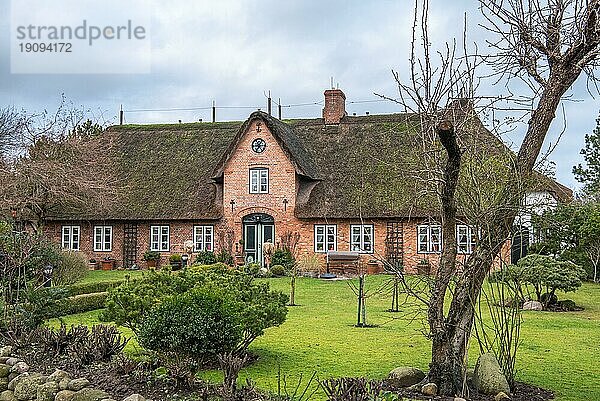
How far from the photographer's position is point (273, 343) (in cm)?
1331

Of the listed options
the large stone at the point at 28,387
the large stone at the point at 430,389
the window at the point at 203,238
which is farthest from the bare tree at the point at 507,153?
the window at the point at 203,238

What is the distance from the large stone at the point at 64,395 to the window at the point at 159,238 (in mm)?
25042

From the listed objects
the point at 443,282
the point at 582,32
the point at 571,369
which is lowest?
the point at 571,369

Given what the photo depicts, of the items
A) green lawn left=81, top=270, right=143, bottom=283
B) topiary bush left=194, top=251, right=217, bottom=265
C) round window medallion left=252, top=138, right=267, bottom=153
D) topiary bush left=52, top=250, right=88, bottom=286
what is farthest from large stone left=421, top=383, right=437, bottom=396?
round window medallion left=252, top=138, right=267, bottom=153

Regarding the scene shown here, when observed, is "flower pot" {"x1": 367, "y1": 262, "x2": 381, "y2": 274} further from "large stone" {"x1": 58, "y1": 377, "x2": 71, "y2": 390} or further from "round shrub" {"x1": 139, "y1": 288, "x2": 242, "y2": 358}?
"large stone" {"x1": 58, "y1": 377, "x2": 71, "y2": 390}

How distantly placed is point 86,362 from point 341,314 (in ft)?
28.6

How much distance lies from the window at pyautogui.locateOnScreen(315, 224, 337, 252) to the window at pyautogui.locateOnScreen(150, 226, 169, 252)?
7.39 meters

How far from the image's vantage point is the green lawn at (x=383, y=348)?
34.9 ft

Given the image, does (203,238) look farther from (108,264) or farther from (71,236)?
(71,236)

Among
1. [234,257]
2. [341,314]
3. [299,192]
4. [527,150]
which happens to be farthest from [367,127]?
[527,150]

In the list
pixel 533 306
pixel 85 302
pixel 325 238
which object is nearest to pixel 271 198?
pixel 325 238

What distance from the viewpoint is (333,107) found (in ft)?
119

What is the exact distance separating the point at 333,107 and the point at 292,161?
19.6 feet

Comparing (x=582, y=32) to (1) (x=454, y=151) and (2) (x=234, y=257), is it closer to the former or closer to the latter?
(1) (x=454, y=151)
